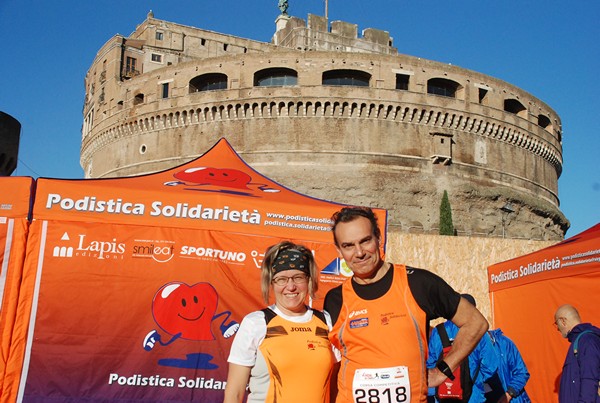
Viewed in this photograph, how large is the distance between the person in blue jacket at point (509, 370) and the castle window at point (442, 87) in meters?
28.4

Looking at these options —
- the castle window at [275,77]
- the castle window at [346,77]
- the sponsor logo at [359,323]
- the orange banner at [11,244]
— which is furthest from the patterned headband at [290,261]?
the castle window at [346,77]

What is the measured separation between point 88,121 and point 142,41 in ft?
22.6

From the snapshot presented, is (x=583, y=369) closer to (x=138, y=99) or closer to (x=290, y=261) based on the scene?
(x=290, y=261)

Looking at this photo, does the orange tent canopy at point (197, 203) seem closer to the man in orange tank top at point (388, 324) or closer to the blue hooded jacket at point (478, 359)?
the blue hooded jacket at point (478, 359)

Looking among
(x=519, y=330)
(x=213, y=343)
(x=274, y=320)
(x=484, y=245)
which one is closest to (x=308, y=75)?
(x=484, y=245)

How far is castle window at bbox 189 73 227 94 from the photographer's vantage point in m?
32.1

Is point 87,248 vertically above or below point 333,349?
above

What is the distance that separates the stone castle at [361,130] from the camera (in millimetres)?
29438

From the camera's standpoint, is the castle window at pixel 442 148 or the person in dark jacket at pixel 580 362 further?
the castle window at pixel 442 148

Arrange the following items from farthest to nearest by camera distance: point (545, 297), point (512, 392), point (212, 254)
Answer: point (545, 297) < point (212, 254) < point (512, 392)

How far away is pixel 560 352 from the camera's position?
6461 mm

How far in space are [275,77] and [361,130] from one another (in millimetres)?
5709

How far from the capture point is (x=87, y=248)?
17.3 feet

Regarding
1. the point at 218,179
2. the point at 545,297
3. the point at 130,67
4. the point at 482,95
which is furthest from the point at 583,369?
the point at 130,67
